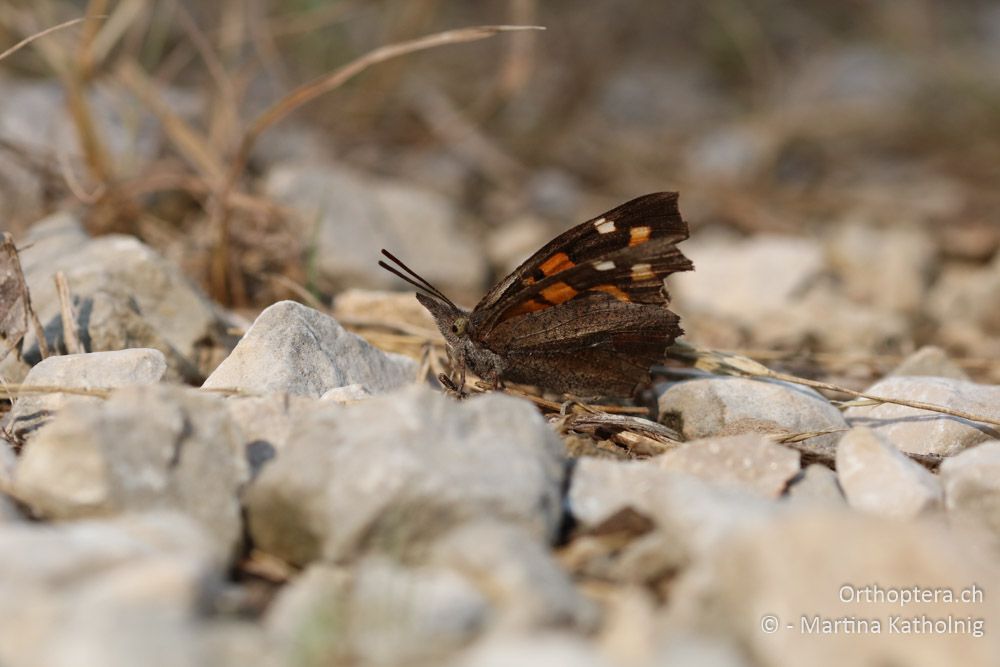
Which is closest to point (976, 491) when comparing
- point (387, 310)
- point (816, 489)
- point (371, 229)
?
point (816, 489)

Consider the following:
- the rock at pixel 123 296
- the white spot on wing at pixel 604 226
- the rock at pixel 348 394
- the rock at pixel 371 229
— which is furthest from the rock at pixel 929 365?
the rock at pixel 371 229

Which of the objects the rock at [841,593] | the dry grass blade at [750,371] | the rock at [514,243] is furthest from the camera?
the rock at [514,243]

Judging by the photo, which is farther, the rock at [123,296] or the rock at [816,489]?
the rock at [123,296]

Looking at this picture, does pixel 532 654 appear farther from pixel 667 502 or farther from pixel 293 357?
pixel 293 357

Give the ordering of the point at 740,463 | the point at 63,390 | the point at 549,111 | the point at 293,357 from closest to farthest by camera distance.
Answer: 1. the point at 740,463
2. the point at 63,390
3. the point at 293,357
4. the point at 549,111

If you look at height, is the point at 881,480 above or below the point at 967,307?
below

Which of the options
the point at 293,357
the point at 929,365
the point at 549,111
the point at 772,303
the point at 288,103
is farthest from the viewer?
the point at 549,111

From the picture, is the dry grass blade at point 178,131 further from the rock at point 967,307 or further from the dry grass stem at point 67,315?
the rock at point 967,307

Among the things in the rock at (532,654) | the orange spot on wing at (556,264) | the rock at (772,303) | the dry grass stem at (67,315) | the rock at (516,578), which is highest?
the rock at (772,303)
